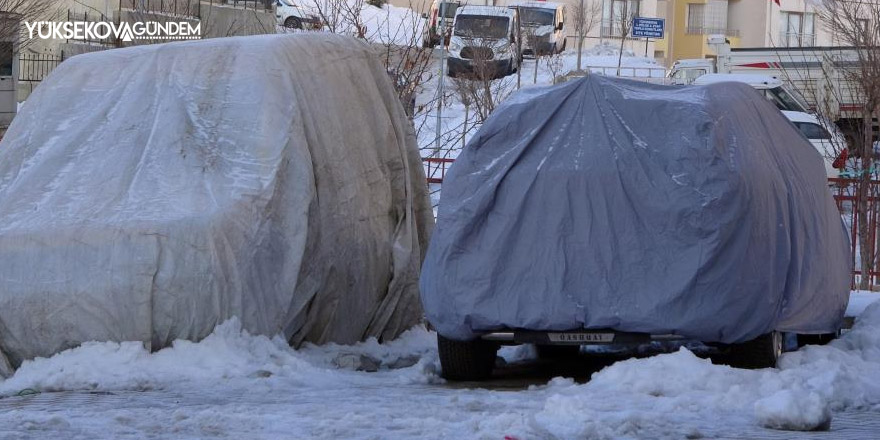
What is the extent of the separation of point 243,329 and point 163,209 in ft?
2.93

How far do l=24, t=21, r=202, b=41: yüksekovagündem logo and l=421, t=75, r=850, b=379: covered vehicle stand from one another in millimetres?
19357

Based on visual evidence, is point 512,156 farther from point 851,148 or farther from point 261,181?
point 851,148

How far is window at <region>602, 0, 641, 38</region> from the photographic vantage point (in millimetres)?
64750

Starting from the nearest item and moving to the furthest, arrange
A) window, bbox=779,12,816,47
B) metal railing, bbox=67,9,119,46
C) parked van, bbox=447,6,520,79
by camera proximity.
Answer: metal railing, bbox=67,9,119,46, parked van, bbox=447,6,520,79, window, bbox=779,12,816,47

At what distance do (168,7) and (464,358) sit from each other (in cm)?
2446

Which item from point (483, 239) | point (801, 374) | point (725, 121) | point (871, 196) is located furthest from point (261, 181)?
point (871, 196)

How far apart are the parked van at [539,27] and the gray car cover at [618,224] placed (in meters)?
40.6

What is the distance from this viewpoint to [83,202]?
9492mm

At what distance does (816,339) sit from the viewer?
11.1 meters

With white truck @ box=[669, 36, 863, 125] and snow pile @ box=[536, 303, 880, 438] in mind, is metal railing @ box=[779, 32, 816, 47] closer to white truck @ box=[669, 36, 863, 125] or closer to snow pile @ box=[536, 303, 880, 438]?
white truck @ box=[669, 36, 863, 125]

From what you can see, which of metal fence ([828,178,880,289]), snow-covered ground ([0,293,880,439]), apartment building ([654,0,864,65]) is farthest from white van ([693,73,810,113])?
apartment building ([654,0,864,65])

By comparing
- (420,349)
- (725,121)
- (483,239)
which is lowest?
(420,349)

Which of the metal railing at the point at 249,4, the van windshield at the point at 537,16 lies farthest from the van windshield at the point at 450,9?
the metal railing at the point at 249,4

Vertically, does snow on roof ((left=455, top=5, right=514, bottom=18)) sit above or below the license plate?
above
